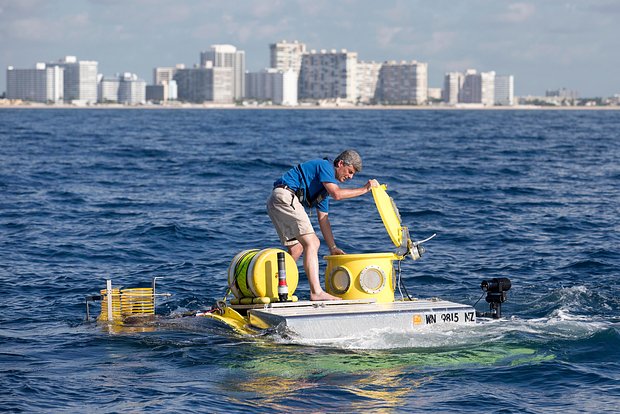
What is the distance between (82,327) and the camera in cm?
1235

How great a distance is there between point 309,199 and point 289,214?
1.09ft

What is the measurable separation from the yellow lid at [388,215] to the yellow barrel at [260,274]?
1.08m

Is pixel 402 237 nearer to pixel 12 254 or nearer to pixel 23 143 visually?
pixel 12 254

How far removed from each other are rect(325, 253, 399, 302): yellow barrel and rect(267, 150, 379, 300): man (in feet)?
0.52

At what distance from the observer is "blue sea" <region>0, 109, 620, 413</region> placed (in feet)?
31.5

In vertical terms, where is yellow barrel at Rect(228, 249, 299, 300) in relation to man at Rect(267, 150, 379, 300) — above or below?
below

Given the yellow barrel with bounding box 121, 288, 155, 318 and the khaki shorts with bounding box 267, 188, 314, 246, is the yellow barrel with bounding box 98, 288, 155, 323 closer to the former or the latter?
the yellow barrel with bounding box 121, 288, 155, 318

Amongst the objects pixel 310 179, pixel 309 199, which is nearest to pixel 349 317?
pixel 309 199

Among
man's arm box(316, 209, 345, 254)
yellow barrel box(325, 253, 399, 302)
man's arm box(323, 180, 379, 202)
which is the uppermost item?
man's arm box(323, 180, 379, 202)

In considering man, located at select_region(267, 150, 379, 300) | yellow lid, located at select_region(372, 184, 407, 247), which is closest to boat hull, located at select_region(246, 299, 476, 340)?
man, located at select_region(267, 150, 379, 300)

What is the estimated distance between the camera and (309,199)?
11688 millimetres

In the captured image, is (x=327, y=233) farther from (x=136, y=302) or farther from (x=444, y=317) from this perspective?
(x=136, y=302)

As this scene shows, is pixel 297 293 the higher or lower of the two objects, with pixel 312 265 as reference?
lower

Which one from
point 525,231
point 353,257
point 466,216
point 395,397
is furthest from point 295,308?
point 466,216
